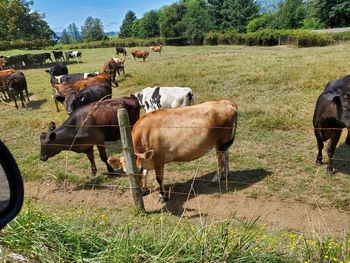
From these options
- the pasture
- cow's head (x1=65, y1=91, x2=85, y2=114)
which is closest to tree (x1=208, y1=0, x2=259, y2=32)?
the pasture

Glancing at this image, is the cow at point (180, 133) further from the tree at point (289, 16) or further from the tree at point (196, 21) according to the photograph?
the tree at point (289, 16)

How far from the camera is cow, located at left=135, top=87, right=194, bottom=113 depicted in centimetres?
916

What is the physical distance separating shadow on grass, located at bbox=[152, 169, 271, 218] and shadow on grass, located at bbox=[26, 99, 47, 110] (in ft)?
30.0

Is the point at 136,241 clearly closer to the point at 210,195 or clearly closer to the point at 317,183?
the point at 210,195

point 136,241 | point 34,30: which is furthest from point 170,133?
point 34,30

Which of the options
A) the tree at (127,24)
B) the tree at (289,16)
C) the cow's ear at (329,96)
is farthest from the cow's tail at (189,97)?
the tree at (127,24)

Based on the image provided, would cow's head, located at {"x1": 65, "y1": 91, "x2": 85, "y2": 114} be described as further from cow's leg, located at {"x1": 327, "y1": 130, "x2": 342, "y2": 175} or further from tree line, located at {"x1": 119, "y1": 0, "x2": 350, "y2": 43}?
tree line, located at {"x1": 119, "y1": 0, "x2": 350, "y2": 43}

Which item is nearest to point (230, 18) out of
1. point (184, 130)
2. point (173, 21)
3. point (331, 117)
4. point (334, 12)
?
point (173, 21)

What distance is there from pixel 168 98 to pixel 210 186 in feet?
11.0

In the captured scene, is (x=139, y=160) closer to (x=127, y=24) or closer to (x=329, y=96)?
(x=329, y=96)

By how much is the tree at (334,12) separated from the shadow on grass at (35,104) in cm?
4527

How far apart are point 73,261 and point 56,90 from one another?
425 inches

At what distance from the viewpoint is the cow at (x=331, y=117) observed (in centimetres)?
618

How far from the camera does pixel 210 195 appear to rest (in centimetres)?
615
